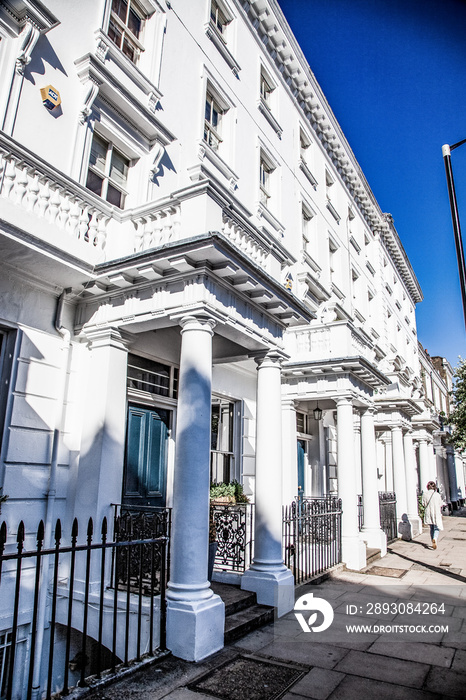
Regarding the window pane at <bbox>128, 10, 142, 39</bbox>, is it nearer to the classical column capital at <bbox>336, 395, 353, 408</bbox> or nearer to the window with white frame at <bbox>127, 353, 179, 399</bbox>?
the window with white frame at <bbox>127, 353, 179, 399</bbox>

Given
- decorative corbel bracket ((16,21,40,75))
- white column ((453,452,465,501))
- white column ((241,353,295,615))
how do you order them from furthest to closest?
white column ((453,452,465,501)), white column ((241,353,295,615)), decorative corbel bracket ((16,21,40,75))

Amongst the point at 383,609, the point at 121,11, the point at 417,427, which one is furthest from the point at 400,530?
the point at 121,11

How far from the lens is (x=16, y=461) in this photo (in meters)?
5.86

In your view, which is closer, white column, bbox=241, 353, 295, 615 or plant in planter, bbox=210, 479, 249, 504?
white column, bbox=241, 353, 295, 615

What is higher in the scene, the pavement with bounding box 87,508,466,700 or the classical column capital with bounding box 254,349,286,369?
the classical column capital with bounding box 254,349,286,369

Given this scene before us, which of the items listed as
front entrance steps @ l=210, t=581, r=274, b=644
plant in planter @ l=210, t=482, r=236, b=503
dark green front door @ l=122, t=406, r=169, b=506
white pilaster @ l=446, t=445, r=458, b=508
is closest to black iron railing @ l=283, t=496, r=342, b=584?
plant in planter @ l=210, t=482, r=236, b=503

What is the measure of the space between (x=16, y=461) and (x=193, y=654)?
123 inches

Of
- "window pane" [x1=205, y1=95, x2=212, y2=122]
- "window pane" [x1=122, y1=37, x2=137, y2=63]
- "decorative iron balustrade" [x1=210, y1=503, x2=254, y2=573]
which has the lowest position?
"decorative iron balustrade" [x1=210, y1=503, x2=254, y2=573]

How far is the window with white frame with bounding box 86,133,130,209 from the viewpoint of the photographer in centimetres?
742

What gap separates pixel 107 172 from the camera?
7.63 metres

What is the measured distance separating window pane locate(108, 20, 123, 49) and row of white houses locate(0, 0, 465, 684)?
0.08 ft

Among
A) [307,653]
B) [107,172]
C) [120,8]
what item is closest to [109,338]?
[107,172]

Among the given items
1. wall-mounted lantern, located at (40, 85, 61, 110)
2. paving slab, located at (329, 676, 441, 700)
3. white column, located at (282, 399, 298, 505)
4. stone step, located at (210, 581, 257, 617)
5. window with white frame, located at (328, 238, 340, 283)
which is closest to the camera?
paving slab, located at (329, 676, 441, 700)

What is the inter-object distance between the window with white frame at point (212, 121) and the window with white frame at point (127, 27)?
206 cm
